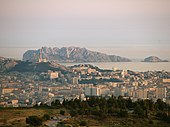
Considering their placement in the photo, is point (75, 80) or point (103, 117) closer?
point (103, 117)

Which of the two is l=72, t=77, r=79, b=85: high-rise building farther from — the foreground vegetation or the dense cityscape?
the foreground vegetation

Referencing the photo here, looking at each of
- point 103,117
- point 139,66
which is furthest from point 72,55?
point 103,117

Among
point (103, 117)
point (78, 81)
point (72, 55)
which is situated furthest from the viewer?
point (72, 55)

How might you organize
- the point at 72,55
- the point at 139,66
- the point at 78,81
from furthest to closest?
1. the point at 72,55
2. the point at 139,66
3. the point at 78,81

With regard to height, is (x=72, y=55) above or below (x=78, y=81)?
above

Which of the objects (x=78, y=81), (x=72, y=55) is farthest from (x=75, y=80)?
(x=72, y=55)

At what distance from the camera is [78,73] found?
3064 centimetres

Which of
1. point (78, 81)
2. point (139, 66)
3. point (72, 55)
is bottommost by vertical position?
point (78, 81)

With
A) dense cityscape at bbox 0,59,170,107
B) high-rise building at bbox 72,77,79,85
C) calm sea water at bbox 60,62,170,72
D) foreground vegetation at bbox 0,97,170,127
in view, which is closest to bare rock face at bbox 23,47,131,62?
calm sea water at bbox 60,62,170,72

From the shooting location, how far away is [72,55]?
39.0 meters

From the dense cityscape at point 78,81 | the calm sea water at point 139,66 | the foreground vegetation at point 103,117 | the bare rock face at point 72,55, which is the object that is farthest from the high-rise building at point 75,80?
the foreground vegetation at point 103,117

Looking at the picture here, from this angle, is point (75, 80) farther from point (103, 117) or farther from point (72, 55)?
point (103, 117)

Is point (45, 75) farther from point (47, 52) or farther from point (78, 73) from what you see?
point (47, 52)

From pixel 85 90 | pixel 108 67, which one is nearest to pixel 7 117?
pixel 85 90
